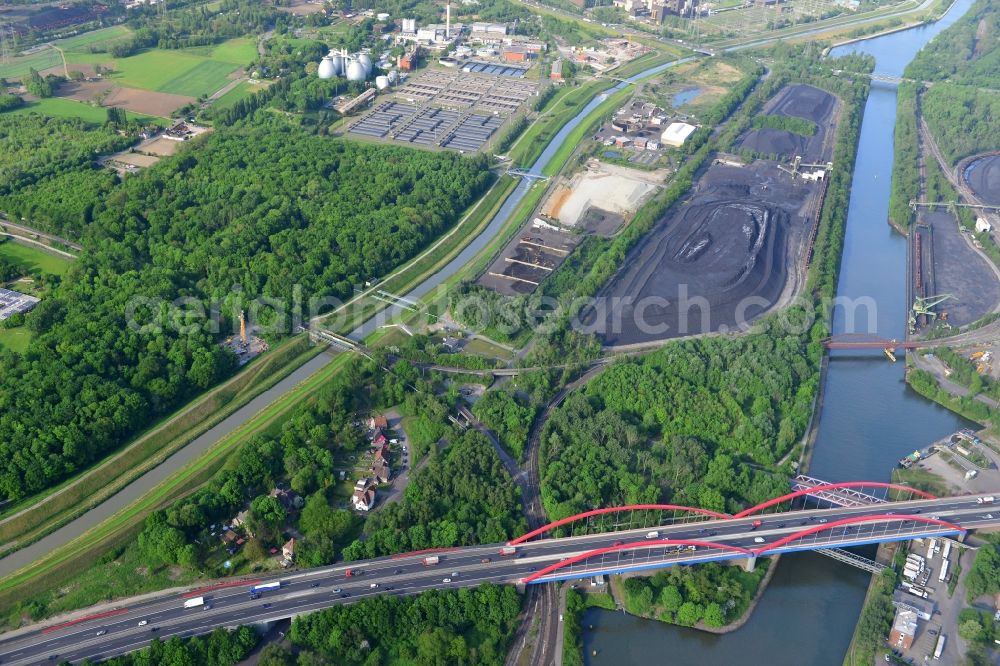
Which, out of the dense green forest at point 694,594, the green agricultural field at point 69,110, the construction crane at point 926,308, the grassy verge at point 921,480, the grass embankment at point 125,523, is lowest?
the grass embankment at point 125,523

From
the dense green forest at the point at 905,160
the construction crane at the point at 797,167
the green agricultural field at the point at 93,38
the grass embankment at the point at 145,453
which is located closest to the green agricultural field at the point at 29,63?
the green agricultural field at the point at 93,38

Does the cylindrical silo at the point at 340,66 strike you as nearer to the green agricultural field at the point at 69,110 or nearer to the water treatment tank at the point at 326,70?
the water treatment tank at the point at 326,70

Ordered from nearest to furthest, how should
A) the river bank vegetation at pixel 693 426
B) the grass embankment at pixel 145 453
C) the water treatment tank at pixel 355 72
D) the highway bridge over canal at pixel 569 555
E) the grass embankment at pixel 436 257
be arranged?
the highway bridge over canal at pixel 569 555, the grass embankment at pixel 145 453, the river bank vegetation at pixel 693 426, the grass embankment at pixel 436 257, the water treatment tank at pixel 355 72

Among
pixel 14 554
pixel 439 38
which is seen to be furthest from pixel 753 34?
pixel 14 554

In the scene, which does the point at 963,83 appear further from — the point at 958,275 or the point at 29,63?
the point at 29,63

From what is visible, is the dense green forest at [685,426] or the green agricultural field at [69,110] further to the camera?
the green agricultural field at [69,110]

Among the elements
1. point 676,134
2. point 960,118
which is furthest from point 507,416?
point 960,118

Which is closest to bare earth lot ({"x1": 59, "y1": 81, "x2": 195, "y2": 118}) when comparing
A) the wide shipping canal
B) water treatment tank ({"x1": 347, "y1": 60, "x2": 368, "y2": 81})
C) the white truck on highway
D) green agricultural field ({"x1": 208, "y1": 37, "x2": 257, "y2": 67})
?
green agricultural field ({"x1": 208, "y1": 37, "x2": 257, "y2": 67})
